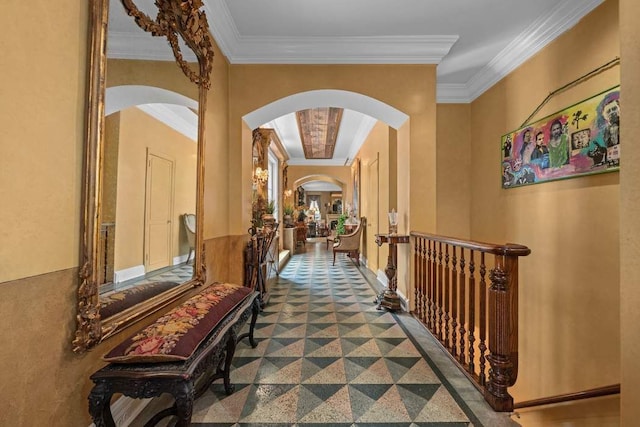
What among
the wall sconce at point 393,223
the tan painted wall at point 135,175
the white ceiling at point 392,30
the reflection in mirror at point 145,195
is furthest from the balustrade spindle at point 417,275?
the tan painted wall at point 135,175

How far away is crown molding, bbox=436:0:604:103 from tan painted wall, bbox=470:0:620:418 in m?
0.08

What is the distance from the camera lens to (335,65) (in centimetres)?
334

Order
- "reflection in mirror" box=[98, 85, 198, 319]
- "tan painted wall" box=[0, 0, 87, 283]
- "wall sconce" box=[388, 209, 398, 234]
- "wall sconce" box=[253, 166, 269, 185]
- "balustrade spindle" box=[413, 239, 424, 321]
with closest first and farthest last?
"tan painted wall" box=[0, 0, 87, 283] < "reflection in mirror" box=[98, 85, 198, 319] < "balustrade spindle" box=[413, 239, 424, 321] < "wall sconce" box=[388, 209, 398, 234] < "wall sconce" box=[253, 166, 269, 185]

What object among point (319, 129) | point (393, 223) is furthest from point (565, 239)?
point (319, 129)

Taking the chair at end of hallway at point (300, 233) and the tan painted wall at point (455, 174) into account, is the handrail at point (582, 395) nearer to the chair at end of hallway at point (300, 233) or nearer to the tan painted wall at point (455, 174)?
the tan painted wall at point (455, 174)

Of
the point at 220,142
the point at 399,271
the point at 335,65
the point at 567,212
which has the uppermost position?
the point at 335,65

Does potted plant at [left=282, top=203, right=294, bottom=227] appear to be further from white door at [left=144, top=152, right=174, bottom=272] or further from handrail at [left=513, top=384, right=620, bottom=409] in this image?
handrail at [left=513, top=384, right=620, bottom=409]

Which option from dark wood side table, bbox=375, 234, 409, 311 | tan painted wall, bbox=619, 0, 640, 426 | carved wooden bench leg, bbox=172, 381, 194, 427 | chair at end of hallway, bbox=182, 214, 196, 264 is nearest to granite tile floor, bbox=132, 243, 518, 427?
dark wood side table, bbox=375, 234, 409, 311

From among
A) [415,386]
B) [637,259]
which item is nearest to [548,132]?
[637,259]

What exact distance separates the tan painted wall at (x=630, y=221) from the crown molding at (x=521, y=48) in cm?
213

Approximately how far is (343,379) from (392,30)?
3447mm

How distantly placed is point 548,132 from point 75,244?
13.3 feet

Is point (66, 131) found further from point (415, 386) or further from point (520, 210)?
point (520, 210)

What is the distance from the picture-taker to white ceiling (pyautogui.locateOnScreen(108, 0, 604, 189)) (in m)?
2.65
